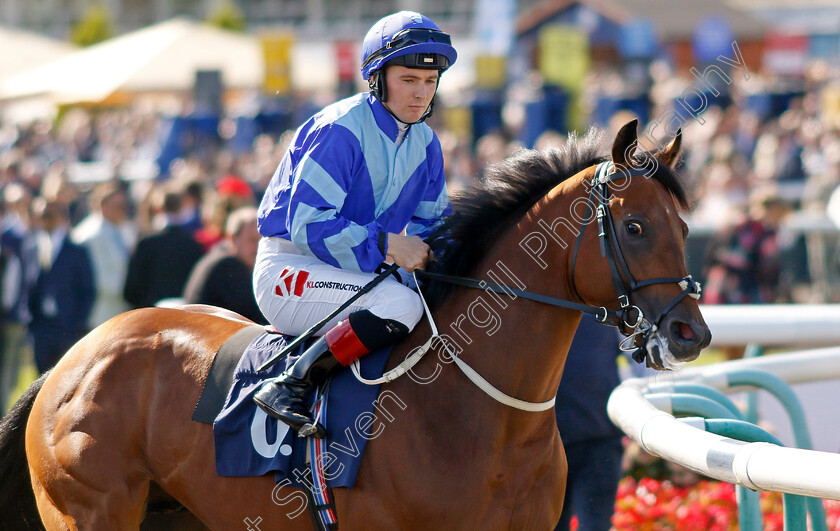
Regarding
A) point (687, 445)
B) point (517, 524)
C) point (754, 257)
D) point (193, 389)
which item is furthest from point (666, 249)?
point (754, 257)

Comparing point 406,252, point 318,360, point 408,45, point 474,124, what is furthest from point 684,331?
point 474,124

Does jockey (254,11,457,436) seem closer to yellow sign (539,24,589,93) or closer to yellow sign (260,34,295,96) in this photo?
yellow sign (539,24,589,93)

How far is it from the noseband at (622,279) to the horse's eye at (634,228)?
5 cm

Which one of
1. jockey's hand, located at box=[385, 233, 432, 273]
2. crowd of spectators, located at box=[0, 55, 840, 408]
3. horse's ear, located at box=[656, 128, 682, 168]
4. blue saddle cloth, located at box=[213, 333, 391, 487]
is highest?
horse's ear, located at box=[656, 128, 682, 168]

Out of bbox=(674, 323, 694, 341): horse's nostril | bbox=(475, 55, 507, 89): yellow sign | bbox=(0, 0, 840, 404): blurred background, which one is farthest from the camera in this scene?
bbox=(475, 55, 507, 89): yellow sign

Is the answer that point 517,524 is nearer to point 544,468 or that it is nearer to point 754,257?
point 544,468

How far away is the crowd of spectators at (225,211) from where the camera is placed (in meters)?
6.76

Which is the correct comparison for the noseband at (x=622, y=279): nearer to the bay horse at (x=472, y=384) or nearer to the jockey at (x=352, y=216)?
the bay horse at (x=472, y=384)

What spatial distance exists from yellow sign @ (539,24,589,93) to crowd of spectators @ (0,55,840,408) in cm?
108

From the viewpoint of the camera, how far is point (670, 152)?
119 inches

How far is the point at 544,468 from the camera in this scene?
9.92 feet

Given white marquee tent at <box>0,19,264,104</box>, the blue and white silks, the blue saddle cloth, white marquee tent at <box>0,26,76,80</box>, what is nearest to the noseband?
the blue and white silks

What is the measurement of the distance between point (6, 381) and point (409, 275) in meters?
6.58

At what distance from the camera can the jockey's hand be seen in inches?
122
